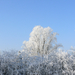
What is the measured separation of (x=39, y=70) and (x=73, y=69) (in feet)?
7.44

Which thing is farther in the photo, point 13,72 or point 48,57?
point 48,57

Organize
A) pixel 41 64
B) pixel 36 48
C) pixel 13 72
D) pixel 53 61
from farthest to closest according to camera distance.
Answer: pixel 36 48
pixel 53 61
pixel 41 64
pixel 13 72

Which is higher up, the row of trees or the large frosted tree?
the large frosted tree

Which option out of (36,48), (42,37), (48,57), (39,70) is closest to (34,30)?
(42,37)

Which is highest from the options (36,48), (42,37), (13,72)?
(42,37)

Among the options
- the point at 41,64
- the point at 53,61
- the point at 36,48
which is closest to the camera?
the point at 41,64

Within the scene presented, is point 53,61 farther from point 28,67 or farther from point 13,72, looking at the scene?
point 13,72

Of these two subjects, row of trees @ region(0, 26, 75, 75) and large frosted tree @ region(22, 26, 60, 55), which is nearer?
row of trees @ region(0, 26, 75, 75)

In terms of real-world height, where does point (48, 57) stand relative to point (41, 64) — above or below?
above

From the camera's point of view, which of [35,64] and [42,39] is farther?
[42,39]

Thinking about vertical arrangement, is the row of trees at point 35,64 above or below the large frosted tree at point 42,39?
below

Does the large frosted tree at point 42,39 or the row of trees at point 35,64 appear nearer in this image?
the row of trees at point 35,64

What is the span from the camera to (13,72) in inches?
236

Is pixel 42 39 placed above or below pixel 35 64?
above
